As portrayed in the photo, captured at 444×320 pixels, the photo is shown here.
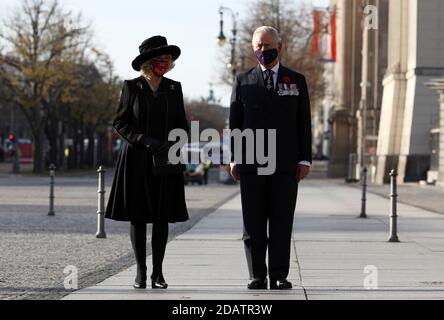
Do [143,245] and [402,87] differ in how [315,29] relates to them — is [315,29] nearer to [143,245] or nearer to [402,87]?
[402,87]

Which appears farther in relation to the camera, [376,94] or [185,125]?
[376,94]

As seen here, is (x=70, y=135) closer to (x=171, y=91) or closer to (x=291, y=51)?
(x=291, y=51)

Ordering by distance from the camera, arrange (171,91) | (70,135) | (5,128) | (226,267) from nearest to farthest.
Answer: (171,91)
(226,267)
(70,135)
(5,128)

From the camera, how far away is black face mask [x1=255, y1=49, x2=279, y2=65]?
961 cm

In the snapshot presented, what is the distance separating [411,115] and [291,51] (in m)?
16.7

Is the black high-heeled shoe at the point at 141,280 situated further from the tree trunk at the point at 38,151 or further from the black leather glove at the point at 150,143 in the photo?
the tree trunk at the point at 38,151

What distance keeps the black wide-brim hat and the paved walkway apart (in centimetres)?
189

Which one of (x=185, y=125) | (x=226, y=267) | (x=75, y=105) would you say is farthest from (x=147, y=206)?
(x=75, y=105)

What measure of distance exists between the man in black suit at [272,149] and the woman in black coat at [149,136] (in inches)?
20.7

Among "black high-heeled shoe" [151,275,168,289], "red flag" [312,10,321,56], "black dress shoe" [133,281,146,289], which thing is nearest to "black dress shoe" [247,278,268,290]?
"black high-heeled shoe" [151,275,168,289]

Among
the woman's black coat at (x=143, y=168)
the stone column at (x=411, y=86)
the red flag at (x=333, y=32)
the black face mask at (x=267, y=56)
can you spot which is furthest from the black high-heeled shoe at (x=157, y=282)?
the red flag at (x=333, y=32)

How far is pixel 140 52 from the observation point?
9703 mm

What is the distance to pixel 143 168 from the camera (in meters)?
9.74

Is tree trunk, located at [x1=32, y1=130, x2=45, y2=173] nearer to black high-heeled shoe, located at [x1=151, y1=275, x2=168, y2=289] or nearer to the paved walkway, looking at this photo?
the paved walkway
